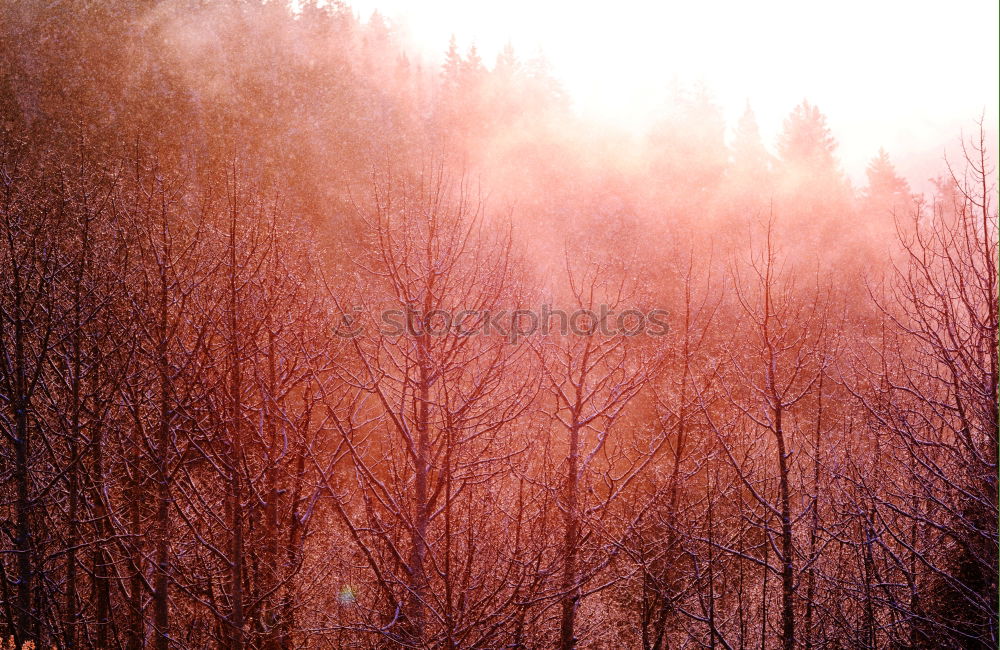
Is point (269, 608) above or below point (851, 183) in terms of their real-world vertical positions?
below

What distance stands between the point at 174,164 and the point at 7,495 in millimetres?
31904

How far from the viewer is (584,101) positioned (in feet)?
234

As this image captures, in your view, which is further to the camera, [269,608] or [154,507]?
[154,507]

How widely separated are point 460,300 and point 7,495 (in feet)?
42.6

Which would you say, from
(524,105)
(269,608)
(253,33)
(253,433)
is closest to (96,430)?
(253,433)

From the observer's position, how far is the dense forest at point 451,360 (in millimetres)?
8000

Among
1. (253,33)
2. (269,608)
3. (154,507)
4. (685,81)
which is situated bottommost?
(269,608)

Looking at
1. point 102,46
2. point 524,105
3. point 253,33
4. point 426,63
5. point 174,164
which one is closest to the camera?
point 174,164

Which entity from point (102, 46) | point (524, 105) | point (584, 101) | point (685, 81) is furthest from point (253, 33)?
point (685, 81)

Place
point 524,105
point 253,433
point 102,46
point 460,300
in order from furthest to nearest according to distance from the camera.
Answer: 1. point 524,105
2. point 102,46
3. point 253,433
4. point 460,300

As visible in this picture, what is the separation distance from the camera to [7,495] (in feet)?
47.4

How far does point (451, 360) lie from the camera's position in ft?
25.2

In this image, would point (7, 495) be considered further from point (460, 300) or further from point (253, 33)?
point (253, 33)

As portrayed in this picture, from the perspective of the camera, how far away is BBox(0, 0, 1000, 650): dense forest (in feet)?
26.2
